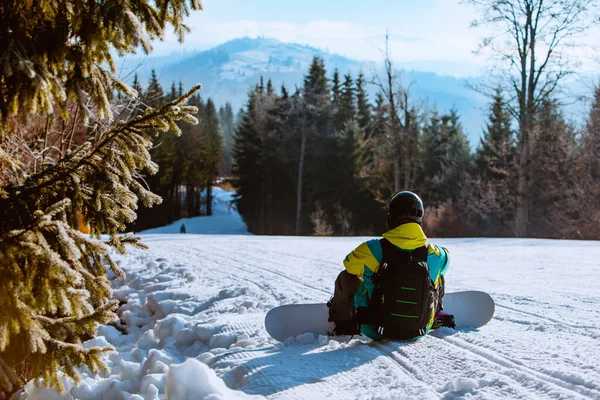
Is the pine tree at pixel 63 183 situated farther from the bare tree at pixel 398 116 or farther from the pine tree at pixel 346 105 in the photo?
the pine tree at pixel 346 105

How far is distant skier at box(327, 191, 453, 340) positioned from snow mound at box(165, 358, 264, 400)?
1.70 m

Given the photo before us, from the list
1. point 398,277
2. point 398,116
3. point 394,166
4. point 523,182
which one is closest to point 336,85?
point 394,166

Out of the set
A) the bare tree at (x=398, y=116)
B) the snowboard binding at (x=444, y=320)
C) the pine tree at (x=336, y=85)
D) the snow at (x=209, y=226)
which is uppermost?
the pine tree at (x=336, y=85)

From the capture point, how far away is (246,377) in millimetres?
4293

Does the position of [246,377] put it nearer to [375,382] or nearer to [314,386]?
[314,386]

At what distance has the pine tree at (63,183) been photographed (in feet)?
10.8

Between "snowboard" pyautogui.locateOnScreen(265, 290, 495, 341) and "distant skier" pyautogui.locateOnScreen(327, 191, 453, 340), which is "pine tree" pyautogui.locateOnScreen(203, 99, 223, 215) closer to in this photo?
"snowboard" pyautogui.locateOnScreen(265, 290, 495, 341)

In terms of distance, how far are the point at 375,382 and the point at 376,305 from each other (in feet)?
3.28

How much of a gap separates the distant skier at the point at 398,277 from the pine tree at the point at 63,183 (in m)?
1.93

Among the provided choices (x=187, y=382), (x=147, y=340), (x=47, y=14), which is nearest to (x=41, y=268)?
(x=187, y=382)

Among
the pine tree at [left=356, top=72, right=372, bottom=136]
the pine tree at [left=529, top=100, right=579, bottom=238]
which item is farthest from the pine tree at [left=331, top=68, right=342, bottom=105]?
the pine tree at [left=529, top=100, right=579, bottom=238]

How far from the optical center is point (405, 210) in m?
4.92

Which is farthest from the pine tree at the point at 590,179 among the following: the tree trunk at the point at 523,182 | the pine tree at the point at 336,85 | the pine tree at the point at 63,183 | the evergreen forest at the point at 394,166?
the pine tree at the point at 336,85

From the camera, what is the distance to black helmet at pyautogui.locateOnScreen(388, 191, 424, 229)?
492cm
